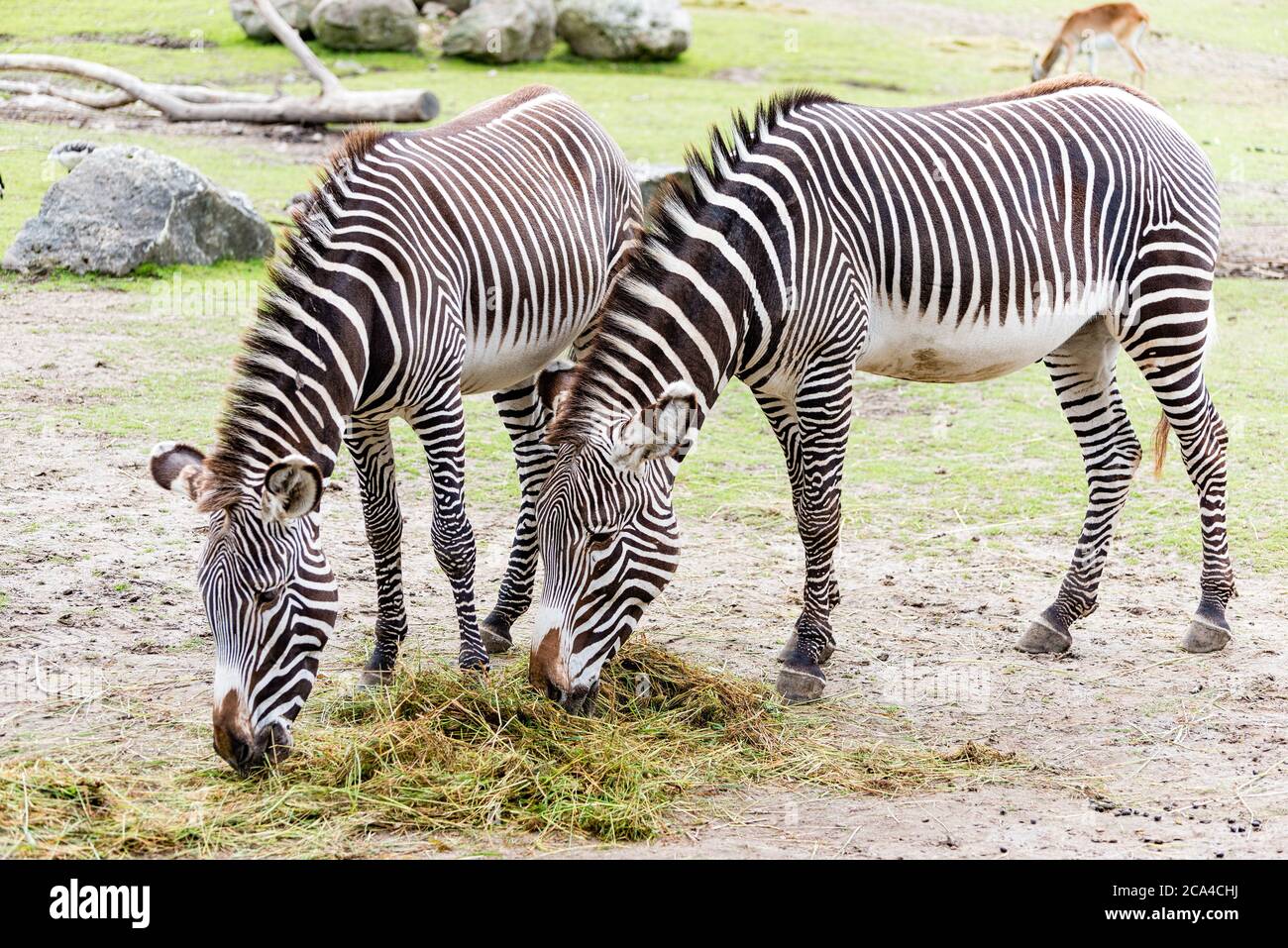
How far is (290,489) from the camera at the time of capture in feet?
14.6

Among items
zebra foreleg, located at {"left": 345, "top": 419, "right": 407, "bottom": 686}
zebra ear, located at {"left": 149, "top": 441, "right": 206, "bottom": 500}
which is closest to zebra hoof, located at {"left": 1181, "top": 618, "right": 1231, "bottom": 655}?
zebra foreleg, located at {"left": 345, "top": 419, "right": 407, "bottom": 686}

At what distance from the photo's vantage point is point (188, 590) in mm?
7051

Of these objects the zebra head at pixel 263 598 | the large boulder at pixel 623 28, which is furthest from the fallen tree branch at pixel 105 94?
the zebra head at pixel 263 598

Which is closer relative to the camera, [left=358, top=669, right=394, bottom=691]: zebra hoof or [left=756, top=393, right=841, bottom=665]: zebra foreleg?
[left=358, top=669, right=394, bottom=691]: zebra hoof

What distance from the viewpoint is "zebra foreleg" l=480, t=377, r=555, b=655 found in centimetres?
659

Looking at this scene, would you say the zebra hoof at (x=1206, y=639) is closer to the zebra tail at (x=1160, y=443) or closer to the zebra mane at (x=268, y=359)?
the zebra tail at (x=1160, y=443)

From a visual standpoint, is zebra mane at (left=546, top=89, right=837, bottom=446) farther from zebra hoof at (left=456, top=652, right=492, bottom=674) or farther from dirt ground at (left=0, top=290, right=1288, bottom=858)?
dirt ground at (left=0, top=290, right=1288, bottom=858)

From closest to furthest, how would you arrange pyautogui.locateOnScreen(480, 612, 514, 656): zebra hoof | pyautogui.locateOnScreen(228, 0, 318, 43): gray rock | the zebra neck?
the zebra neck → pyautogui.locateOnScreen(480, 612, 514, 656): zebra hoof → pyautogui.locateOnScreen(228, 0, 318, 43): gray rock

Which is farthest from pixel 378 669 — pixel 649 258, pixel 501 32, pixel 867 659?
pixel 501 32

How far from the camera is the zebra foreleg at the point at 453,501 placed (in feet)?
18.5

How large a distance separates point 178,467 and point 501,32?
21448mm

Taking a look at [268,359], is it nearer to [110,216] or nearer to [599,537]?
[599,537]

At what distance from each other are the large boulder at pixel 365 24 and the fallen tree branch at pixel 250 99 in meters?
5.16

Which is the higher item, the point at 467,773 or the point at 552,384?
the point at 552,384
